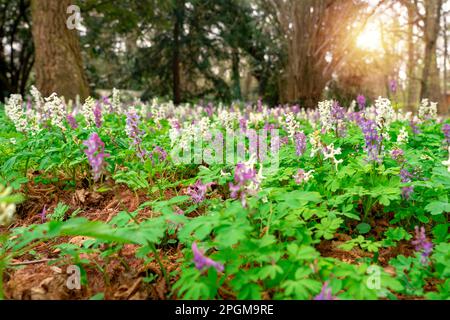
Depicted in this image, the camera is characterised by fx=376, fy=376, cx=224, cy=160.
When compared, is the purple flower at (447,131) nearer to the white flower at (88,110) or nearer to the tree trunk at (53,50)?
the white flower at (88,110)

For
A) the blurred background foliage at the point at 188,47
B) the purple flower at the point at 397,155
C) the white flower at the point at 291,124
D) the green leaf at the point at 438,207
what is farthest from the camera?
the blurred background foliage at the point at 188,47

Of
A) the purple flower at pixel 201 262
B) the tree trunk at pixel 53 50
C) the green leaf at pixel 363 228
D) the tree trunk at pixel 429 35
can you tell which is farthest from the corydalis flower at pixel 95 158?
the tree trunk at pixel 429 35

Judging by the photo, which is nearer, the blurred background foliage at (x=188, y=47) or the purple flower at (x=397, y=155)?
the purple flower at (x=397, y=155)

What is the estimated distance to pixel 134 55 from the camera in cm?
1577

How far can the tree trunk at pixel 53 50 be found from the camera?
814 centimetres

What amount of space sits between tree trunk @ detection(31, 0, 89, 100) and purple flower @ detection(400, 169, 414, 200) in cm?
743

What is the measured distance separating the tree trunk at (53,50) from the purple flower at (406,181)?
7427 mm

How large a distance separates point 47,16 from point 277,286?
831 cm

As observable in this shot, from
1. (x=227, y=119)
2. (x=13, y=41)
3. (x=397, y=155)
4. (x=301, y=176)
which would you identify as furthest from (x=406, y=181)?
(x=13, y=41)

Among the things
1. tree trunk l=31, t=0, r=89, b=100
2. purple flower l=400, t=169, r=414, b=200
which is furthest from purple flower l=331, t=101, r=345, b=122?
tree trunk l=31, t=0, r=89, b=100

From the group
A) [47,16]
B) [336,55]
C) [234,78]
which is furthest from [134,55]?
[336,55]

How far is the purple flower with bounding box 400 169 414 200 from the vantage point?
2.57m

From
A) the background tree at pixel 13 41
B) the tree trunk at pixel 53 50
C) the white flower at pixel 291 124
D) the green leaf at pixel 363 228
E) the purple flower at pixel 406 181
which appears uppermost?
the background tree at pixel 13 41

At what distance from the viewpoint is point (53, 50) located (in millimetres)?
8188
